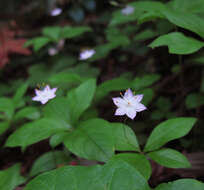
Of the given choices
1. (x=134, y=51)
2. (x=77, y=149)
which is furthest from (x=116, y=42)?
(x=77, y=149)

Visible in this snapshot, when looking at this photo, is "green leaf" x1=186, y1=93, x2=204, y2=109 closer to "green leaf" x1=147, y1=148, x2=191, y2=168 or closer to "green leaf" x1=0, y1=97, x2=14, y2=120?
"green leaf" x1=147, y1=148, x2=191, y2=168

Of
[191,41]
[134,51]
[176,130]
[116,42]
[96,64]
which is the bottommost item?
[96,64]

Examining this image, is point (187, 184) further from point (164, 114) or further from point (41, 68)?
point (41, 68)

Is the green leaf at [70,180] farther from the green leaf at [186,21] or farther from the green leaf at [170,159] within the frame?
the green leaf at [186,21]

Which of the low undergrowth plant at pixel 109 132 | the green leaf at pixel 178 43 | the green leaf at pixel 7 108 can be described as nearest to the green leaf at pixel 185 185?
the low undergrowth plant at pixel 109 132

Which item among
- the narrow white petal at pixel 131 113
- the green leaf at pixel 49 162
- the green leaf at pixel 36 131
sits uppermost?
the narrow white petal at pixel 131 113

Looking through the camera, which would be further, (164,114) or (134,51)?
(134,51)

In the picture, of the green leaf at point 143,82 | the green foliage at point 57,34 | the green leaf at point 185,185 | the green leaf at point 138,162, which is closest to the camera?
the green leaf at point 185,185

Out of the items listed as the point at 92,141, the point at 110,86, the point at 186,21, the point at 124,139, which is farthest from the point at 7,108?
the point at 186,21
